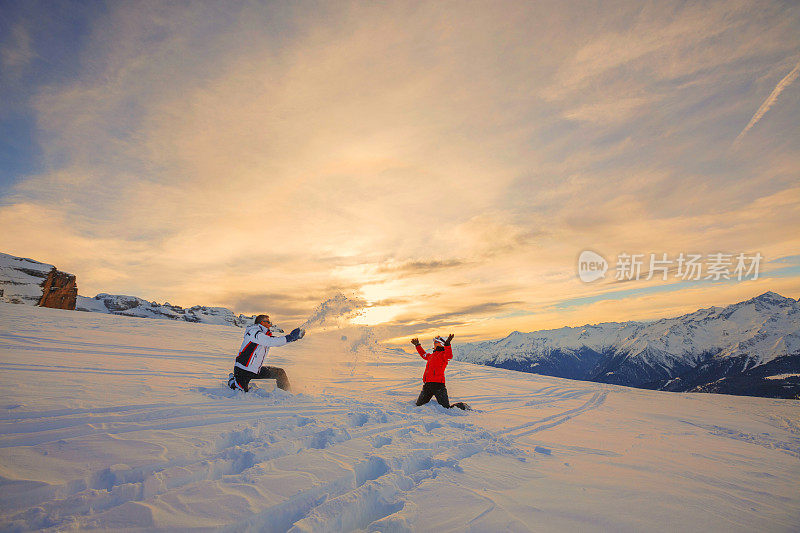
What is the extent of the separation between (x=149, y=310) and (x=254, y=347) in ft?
346

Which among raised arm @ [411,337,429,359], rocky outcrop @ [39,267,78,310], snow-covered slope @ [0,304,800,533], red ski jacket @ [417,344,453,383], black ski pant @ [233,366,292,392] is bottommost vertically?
snow-covered slope @ [0,304,800,533]

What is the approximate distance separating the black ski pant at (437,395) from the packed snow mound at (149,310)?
3347 inches

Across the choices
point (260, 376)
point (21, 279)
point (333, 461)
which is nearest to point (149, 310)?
point (21, 279)

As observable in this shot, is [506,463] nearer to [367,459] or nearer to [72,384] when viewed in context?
[367,459]

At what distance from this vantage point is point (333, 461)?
4.16 meters

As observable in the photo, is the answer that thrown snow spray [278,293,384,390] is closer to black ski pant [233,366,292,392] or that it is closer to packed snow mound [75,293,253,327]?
black ski pant [233,366,292,392]

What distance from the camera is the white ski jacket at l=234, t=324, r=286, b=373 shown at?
7.47m

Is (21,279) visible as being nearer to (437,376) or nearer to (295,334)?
(295,334)

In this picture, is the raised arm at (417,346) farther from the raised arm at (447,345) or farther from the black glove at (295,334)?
the black glove at (295,334)

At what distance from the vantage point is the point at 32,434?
3.95 meters

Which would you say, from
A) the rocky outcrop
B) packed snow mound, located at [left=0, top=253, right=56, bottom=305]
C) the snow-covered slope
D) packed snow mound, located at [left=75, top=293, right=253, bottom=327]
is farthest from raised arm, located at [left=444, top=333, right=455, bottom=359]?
packed snow mound, located at [left=75, top=293, right=253, bottom=327]

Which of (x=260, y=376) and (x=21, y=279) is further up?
(x=21, y=279)

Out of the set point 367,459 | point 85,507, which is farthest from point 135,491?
point 367,459

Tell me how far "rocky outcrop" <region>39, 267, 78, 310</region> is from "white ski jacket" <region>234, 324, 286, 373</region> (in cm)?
4522
